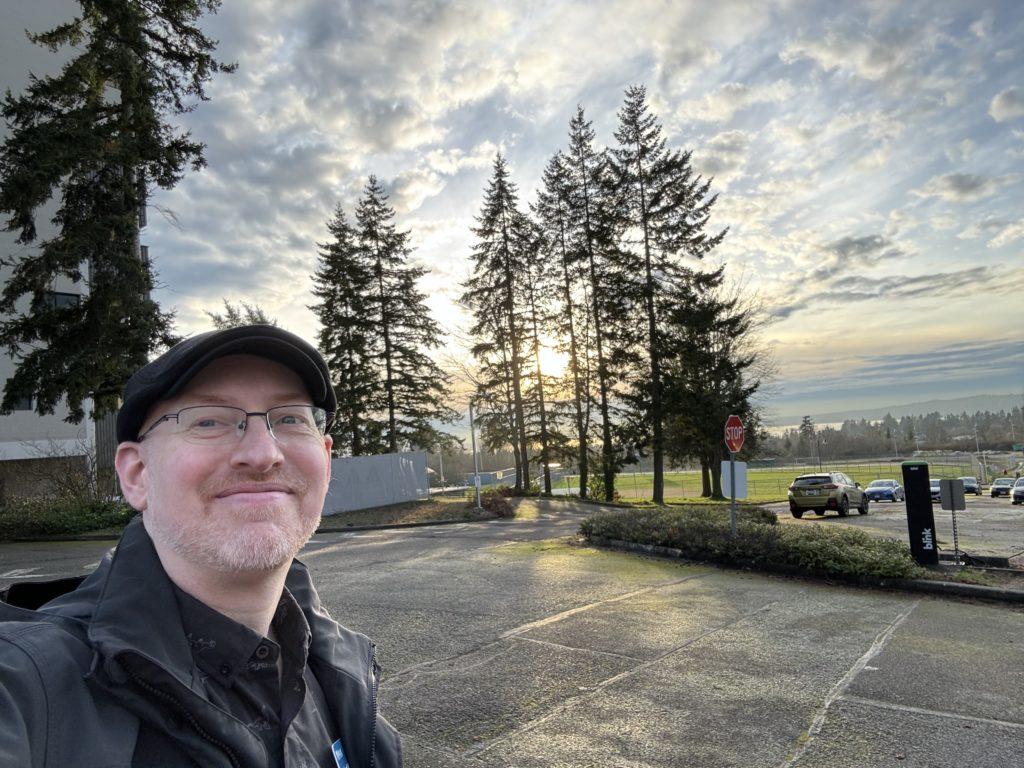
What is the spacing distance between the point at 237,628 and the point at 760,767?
3655 mm

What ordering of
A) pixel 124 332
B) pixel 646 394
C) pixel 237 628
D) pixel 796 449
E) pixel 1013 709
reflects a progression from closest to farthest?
pixel 237 628 → pixel 1013 709 → pixel 124 332 → pixel 646 394 → pixel 796 449

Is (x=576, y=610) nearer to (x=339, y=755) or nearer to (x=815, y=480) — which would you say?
(x=339, y=755)

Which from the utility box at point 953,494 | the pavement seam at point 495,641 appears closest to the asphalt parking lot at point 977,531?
the utility box at point 953,494

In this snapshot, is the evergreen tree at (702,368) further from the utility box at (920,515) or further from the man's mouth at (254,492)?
the man's mouth at (254,492)

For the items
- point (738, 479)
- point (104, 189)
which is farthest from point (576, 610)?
point (104, 189)

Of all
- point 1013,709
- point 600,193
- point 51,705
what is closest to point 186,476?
point 51,705

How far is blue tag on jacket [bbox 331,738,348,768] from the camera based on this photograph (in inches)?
65.7

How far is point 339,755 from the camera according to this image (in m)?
1.68

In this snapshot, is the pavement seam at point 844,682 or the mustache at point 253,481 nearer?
the mustache at point 253,481

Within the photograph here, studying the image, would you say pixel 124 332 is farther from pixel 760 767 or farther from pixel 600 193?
pixel 600 193

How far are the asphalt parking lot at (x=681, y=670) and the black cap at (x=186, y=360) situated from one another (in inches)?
125

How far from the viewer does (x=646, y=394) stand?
104ft

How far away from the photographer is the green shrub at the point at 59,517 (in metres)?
19.0

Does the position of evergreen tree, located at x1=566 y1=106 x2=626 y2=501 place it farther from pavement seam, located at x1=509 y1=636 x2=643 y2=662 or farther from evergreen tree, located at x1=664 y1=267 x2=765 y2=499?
pavement seam, located at x1=509 y1=636 x2=643 y2=662
